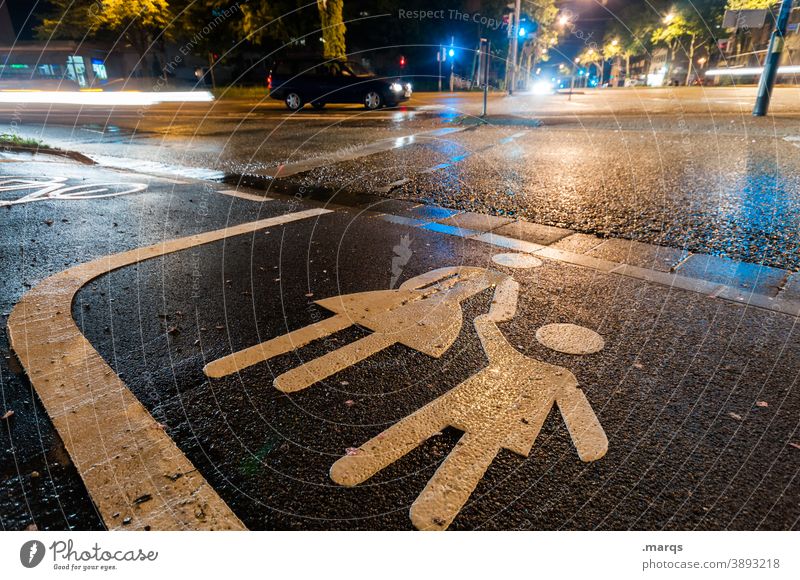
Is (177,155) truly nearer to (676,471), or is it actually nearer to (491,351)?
(491,351)

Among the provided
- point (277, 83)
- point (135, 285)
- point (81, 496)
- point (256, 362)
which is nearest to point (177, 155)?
point (135, 285)

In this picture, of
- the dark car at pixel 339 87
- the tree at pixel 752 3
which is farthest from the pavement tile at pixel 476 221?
the tree at pixel 752 3

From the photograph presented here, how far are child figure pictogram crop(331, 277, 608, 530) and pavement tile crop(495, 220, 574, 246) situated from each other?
2187mm

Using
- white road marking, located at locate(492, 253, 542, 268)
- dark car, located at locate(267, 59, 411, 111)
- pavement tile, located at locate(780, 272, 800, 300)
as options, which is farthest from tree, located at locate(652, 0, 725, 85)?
white road marking, located at locate(492, 253, 542, 268)

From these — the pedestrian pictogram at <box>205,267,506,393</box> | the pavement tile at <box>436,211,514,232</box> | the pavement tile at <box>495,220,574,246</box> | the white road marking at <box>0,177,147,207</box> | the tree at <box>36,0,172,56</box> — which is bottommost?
the pedestrian pictogram at <box>205,267,506,393</box>

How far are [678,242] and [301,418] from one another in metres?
3.89

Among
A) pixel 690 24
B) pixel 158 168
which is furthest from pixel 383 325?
pixel 690 24

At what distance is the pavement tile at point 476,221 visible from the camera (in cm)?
496

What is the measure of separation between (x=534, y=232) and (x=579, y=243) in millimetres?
492

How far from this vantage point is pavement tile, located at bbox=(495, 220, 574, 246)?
14.9ft

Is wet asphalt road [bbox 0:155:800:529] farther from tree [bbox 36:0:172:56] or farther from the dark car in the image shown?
tree [bbox 36:0:172:56]

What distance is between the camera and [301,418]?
2.15 metres

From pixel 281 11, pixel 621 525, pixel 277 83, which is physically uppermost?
pixel 281 11

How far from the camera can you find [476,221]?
515 cm
